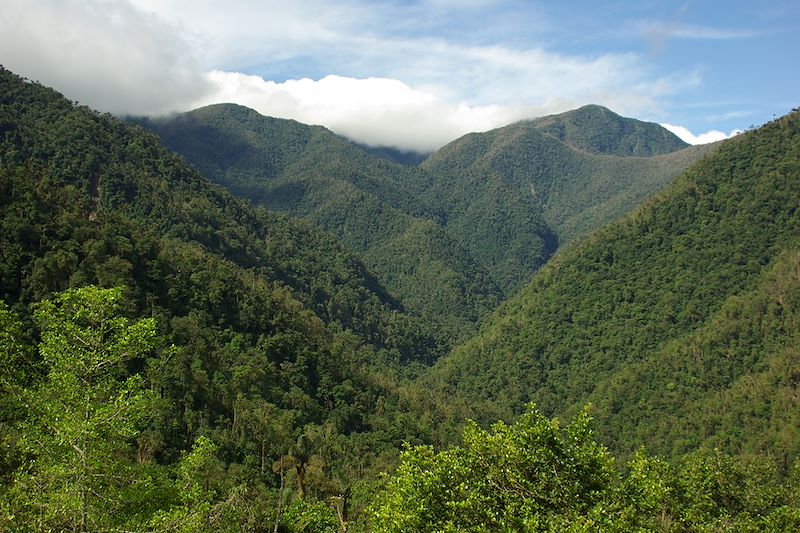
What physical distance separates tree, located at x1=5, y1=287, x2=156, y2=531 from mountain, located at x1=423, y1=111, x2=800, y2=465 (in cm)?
7970

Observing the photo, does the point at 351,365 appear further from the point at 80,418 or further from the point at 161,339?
the point at 80,418

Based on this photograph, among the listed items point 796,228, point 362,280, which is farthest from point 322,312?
point 796,228

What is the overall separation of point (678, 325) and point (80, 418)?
116m

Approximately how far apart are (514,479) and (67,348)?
12347 mm

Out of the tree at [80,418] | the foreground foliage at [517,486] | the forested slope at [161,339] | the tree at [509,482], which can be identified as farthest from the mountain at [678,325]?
the tree at [80,418]

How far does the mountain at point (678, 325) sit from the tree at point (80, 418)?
79.7 metres

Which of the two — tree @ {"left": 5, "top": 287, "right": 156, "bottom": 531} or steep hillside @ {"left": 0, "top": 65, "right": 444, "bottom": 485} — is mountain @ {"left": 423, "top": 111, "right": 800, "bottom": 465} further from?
tree @ {"left": 5, "top": 287, "right": 156, "bottom": 531}

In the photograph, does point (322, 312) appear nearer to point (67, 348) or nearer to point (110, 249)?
point (110, 249)

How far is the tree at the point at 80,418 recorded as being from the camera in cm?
1191

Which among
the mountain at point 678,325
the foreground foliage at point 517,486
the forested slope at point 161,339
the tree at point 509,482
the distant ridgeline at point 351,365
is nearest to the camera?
the forested slope at point 161,339

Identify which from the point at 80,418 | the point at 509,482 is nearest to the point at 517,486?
the point at 509,482

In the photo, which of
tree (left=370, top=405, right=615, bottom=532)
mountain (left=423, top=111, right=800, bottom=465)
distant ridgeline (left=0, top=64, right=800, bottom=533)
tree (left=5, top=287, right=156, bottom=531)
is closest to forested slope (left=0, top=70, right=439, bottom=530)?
tree (left=5, top=287, right=156, bottom=531)

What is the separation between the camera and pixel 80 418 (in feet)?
41.1

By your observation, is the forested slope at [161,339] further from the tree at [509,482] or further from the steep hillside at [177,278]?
the tree at [509,482]
